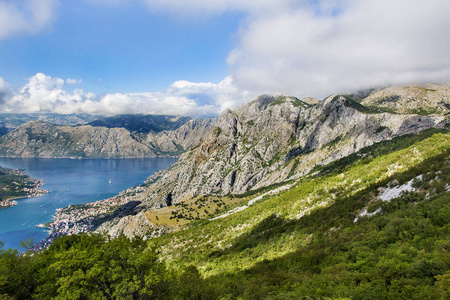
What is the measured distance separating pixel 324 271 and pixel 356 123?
6058 inches

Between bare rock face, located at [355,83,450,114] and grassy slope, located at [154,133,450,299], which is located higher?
bare rock face, located at [355,83,450,114]

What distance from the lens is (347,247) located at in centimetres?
2608

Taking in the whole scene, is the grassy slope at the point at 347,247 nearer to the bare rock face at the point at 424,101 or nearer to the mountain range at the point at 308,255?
the mountain range at the point at 308,255

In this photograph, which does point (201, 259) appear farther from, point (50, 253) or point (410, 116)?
point (410, 116)

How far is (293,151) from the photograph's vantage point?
638ft

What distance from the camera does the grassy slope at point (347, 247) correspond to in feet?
55.2

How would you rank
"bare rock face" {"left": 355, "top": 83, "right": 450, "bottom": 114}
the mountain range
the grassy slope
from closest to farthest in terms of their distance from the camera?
the grassy slope → the mountain range → "bare rock face" {"left": 355, "top": 83, "right": 450, "bottom": 114}

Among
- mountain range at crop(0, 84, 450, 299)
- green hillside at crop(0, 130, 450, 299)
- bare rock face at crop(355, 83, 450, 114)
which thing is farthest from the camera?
bare rock face at crop(355, 83, 450, 114)

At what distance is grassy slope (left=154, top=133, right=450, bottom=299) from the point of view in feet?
55.2


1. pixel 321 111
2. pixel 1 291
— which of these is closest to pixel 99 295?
pixel 1 291

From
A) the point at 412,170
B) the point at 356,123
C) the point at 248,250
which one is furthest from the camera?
the point at 356,123

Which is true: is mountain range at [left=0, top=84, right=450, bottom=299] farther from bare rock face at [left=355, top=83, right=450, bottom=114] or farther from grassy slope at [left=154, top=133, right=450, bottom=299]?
bare rock face at [left=355, top=83, right=450, bottom=114]

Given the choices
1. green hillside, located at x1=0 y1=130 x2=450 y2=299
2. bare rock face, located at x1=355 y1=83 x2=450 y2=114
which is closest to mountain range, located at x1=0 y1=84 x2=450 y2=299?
green hillside, located at x1=0 y1=130 x2=450 y2=299

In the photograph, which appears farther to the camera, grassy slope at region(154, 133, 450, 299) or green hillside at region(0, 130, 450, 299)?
grassy slope at region(154, 133, 450, 299)
